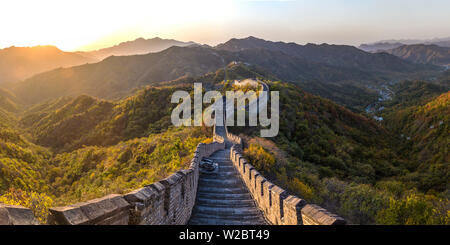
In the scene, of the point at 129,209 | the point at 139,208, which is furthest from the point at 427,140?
the point at 129,209

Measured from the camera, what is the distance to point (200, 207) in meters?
8.02

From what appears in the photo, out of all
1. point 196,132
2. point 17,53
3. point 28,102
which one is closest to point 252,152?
point 196,132

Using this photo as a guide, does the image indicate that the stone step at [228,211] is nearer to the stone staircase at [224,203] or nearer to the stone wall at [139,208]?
the stone staircase at [224,203]

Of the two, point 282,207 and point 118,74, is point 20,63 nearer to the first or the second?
point 118,74

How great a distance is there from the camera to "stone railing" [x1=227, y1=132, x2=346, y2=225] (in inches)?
158

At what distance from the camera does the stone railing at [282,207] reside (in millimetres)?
4008

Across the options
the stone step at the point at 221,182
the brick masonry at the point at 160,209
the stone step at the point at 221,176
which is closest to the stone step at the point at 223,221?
the brick masonry at the point at 160,209

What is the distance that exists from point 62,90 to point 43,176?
10937 cm

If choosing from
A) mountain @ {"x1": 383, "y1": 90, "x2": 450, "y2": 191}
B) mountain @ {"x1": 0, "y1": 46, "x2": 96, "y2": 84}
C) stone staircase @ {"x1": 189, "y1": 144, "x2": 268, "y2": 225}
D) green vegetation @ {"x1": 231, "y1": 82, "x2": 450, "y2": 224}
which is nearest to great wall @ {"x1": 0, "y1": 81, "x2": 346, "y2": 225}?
stone staircase @ {"x1": 189, "y1": 144, "x2": 268, "y2": 225}

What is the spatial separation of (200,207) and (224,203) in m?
0.74

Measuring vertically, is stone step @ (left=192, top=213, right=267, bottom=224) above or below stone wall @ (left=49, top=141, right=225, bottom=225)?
below

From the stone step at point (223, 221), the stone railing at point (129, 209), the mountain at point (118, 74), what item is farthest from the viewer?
the mountain at point (118, 74)

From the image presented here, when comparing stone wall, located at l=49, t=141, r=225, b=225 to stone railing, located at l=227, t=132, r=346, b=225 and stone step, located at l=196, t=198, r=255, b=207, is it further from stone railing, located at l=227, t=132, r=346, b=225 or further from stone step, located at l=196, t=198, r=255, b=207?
stone railing, located at l=227, t=132, r=346, b=225
